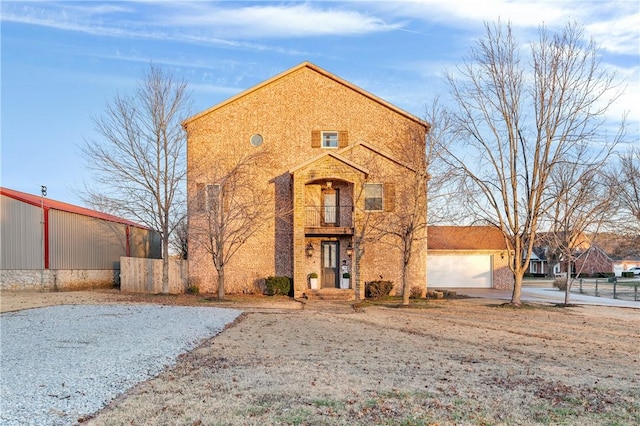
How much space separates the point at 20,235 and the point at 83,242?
3.97m

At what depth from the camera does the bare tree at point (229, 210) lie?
23.6 metres

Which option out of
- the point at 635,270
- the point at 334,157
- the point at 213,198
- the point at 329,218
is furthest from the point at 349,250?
the point at 635,270

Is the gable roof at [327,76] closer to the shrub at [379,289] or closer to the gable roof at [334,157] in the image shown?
the gable roof at [334,157]

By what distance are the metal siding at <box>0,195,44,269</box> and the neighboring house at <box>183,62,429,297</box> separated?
6.58 meters

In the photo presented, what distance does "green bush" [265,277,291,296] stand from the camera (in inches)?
991

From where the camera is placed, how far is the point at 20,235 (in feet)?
79.9

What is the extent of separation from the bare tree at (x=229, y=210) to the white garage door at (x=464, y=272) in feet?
43.3

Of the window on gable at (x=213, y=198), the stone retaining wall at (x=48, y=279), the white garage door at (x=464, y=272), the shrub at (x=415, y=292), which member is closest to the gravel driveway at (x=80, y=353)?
the window on gable at (x=213, y=198)

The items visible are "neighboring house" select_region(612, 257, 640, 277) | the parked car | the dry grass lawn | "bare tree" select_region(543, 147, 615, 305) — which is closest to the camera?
the dry grass lawn

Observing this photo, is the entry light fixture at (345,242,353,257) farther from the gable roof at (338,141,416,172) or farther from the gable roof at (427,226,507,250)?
the gable roof at (427,226,507,250)

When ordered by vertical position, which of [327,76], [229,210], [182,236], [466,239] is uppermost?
[327,76]

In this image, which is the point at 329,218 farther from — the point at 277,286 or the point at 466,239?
the point at 466,239

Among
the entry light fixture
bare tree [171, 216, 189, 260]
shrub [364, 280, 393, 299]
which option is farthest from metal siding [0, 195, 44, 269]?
shrub [364, 280, 393, 299]

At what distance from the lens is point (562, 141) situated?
70.3 feet
